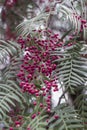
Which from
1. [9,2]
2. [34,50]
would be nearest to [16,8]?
[9,2]

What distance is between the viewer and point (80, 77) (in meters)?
1.18

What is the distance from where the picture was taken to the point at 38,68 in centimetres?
123

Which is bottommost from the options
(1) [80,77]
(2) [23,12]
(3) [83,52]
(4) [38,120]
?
(4) [38,120]

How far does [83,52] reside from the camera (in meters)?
1.26

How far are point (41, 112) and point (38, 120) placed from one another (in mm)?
36

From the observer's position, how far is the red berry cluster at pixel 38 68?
3.87ft

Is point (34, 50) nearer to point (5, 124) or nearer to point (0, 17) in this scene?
point (5, 124)

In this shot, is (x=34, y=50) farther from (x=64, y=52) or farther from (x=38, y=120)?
(x=38, y=120)

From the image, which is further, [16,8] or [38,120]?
[16,8]

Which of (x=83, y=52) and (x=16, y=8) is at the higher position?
(x=16, y=8)

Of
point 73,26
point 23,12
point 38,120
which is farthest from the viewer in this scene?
point 23,12

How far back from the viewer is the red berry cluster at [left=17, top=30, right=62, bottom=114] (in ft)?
3.87

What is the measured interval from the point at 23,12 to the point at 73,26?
1377 millimetres

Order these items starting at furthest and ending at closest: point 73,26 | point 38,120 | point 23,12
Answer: point 23,12 → point 73,26 → point 38,120
